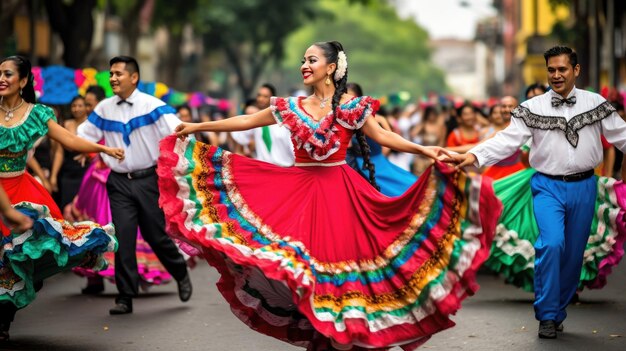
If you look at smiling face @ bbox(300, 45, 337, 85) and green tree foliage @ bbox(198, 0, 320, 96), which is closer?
smiling face @ bbox(300, 45, 337, 85)

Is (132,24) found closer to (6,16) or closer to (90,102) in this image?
(6,16)

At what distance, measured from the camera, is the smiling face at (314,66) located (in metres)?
8.03

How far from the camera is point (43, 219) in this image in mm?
8688

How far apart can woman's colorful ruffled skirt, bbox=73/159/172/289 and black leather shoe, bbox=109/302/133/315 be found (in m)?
1.26

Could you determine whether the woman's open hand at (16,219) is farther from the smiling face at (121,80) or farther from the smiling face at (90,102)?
the smiling face at (90,102)

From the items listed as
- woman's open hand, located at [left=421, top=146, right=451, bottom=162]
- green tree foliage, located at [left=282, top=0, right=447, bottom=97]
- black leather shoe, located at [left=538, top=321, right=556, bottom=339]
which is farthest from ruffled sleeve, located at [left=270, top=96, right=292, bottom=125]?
green tree foliage, located at [left=282, top=0, right=447, bottom=97]

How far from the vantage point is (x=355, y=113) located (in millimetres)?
7988

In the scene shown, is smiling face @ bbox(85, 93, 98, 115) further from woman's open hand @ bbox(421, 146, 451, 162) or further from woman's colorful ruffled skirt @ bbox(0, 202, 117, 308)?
woman's open hand @ bbox(421, 146, 451, 162)

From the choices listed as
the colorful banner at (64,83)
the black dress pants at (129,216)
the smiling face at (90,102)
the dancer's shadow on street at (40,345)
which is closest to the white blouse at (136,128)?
the black dress pants at (129,216)

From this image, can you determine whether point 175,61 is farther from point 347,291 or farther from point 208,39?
point 347,291

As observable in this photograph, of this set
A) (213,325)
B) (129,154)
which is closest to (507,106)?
(129,154)

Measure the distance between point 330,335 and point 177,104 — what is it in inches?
539

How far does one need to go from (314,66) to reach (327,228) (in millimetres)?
994

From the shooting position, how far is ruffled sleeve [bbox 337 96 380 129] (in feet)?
26.2
